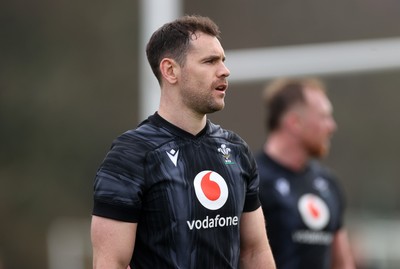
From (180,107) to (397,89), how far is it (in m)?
10.0

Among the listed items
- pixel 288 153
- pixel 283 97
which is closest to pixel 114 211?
pixel 288 153

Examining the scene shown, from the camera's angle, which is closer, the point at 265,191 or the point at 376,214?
the point at 265,191

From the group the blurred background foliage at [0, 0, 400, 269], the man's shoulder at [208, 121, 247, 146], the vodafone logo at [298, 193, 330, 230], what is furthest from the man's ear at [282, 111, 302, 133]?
the blurred background foliage at [0, 0, 400, 269]

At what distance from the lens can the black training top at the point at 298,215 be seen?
6949mm

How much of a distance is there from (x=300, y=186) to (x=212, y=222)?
271cm

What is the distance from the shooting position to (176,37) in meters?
4.66

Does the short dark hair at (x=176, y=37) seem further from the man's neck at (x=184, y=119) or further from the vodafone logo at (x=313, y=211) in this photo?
the vodafone logo at (x=313, y=211)

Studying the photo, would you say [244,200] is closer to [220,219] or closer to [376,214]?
[220,219]

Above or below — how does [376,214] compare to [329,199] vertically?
below

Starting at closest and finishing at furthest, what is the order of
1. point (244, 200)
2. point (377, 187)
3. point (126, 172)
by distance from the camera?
point (126, 172)
point (244, 200)
point (377, 187)

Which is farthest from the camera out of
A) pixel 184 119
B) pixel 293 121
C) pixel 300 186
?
pixel 293 121

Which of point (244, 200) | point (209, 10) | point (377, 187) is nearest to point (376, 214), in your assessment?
point (377, 187)

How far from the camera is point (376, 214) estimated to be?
15.4 metres

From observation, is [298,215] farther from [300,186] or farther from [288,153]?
[288,153]
